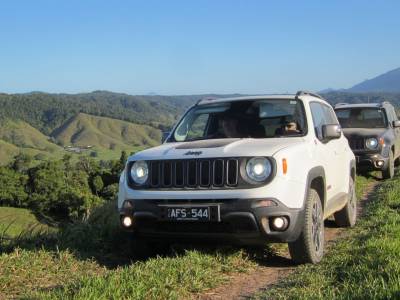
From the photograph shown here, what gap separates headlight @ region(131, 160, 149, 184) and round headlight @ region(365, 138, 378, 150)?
8749mm

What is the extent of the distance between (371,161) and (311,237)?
26.5 ft

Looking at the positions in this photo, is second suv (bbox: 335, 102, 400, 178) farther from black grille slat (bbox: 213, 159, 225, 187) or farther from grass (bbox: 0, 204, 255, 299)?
black grille slat (bbox: 213, 159, 225, 187)

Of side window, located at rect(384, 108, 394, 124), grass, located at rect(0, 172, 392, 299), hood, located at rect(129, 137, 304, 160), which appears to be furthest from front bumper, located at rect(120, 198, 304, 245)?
side window, located at rect(384, 108, 394, 124)

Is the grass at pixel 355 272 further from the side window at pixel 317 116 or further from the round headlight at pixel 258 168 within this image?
the side window at pixel 317 116

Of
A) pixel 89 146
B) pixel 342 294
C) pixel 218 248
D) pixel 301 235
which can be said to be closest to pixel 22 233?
pixel 218 248

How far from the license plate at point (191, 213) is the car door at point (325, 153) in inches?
60.4

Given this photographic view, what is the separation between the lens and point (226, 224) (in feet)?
17.1

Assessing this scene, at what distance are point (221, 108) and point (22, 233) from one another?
116 inches

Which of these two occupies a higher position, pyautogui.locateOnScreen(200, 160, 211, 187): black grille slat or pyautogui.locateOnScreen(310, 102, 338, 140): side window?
pyautogui.locateOnScreen(310, 102, 338, 140): side window

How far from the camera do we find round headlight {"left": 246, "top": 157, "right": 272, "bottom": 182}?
5.16 meters

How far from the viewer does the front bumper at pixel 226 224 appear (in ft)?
16.6

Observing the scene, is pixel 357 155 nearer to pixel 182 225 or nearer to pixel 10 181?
pixel 182 225

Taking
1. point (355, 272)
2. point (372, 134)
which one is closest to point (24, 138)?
point (372, 134)

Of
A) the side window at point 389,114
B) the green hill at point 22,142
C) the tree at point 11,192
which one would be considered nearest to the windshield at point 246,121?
the side window at point 389,114
